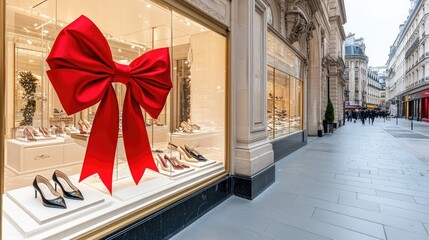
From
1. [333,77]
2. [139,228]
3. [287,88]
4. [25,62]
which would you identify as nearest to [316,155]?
[287,88]

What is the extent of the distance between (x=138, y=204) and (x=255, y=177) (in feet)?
6.48

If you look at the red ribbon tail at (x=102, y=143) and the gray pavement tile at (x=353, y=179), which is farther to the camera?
the gray pavement tile at (x=353, y=179)

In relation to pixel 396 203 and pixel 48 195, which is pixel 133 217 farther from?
pixel 396 203

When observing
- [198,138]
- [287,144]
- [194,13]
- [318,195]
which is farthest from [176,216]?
[287,144]

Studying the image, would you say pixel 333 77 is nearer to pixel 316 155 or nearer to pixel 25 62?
pixel 316 155

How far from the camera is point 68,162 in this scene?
166 inches

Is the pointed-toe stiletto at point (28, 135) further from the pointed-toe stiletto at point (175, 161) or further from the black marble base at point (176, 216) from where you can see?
the black marble base at point (176, 216)

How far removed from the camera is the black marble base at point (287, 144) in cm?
645

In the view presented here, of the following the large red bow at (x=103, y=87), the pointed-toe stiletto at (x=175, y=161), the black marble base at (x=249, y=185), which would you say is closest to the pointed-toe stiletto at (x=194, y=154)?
the pointed-toe stiletto at (x=175, y=161)

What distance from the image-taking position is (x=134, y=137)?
250 centimetres

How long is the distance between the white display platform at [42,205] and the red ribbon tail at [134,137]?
1.38 feet

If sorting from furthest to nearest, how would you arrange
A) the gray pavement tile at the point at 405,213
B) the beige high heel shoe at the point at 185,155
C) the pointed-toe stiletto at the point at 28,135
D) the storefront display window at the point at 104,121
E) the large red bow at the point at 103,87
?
the pointed-toe stiletto at the point at 28,135
the beige high heel shoe at the point at 185,155
the gray pavement tile at the point at 405,213
the storefront display window at the point at 104,121
the large red bow at the point at 103,87

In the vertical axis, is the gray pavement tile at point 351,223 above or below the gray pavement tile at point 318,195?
below

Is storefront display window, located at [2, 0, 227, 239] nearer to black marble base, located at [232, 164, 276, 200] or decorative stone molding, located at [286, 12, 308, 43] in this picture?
black marble base, located at [232, 164, 276, 200]
